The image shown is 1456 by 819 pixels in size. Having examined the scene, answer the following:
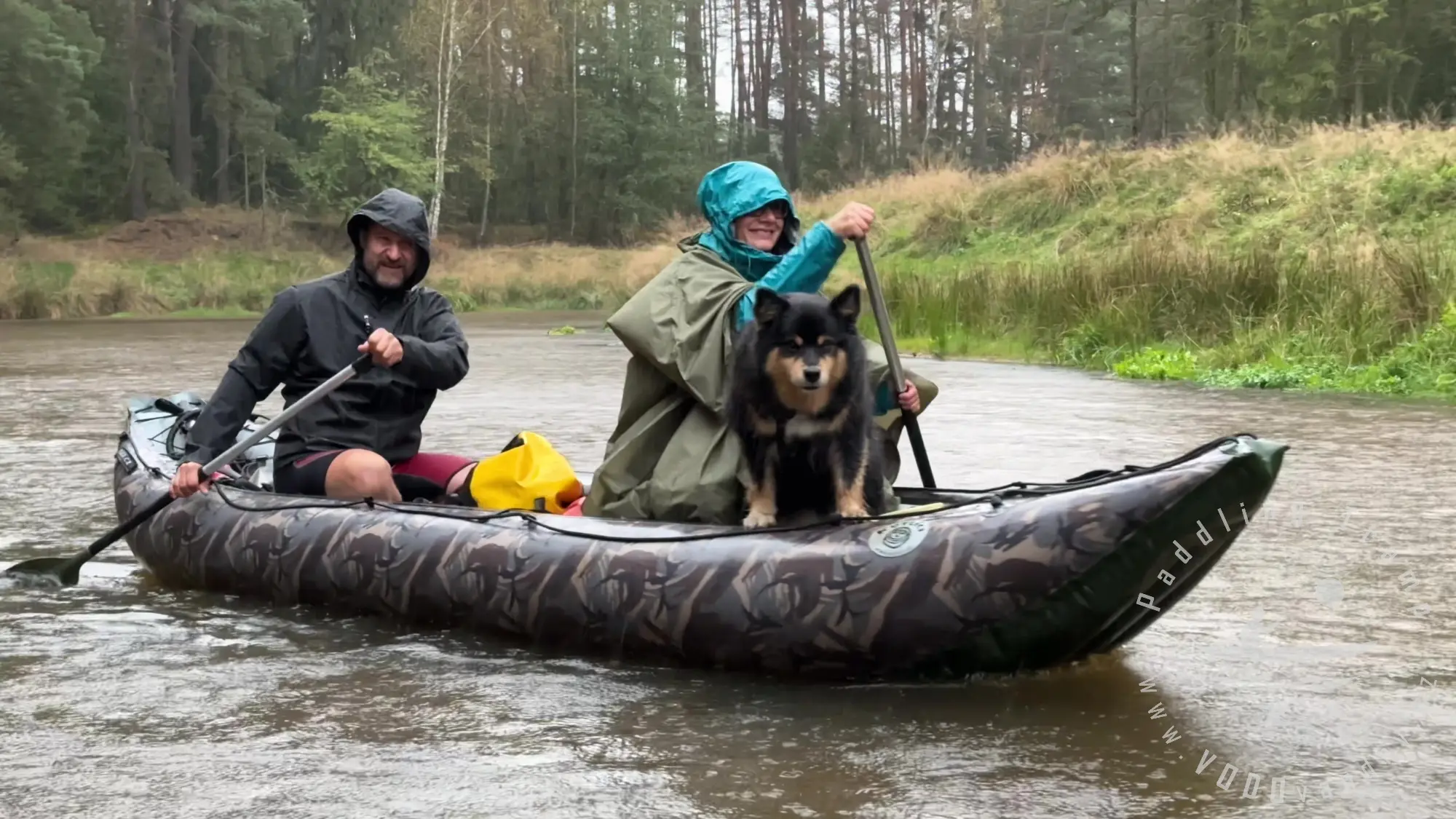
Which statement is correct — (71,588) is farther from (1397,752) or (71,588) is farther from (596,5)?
(596,5)

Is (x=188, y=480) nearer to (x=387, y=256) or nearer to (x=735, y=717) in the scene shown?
(x=387, y=256)

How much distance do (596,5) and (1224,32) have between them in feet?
66.5

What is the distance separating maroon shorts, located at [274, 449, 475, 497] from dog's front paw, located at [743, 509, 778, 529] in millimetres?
1763

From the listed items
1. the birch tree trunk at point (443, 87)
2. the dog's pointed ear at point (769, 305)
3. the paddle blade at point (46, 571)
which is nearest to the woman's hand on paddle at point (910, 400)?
the dog's pointed ear at point (769, 305)

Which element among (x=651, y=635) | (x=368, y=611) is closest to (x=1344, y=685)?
(x=651, y=635)

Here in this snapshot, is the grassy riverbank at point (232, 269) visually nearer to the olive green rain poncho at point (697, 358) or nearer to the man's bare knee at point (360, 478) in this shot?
the man's bare knee at point (360, 478)

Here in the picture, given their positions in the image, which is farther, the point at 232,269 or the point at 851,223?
the point at 232,269

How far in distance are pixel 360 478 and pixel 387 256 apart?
879 mm

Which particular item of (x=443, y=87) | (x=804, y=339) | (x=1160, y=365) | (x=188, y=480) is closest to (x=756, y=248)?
(x=804, y=339)

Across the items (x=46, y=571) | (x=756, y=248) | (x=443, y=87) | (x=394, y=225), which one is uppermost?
(x=443, y=87)

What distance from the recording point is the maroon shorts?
5520 millimetres

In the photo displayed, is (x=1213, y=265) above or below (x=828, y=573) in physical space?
above

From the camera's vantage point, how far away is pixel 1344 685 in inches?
161

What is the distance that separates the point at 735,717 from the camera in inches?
156
